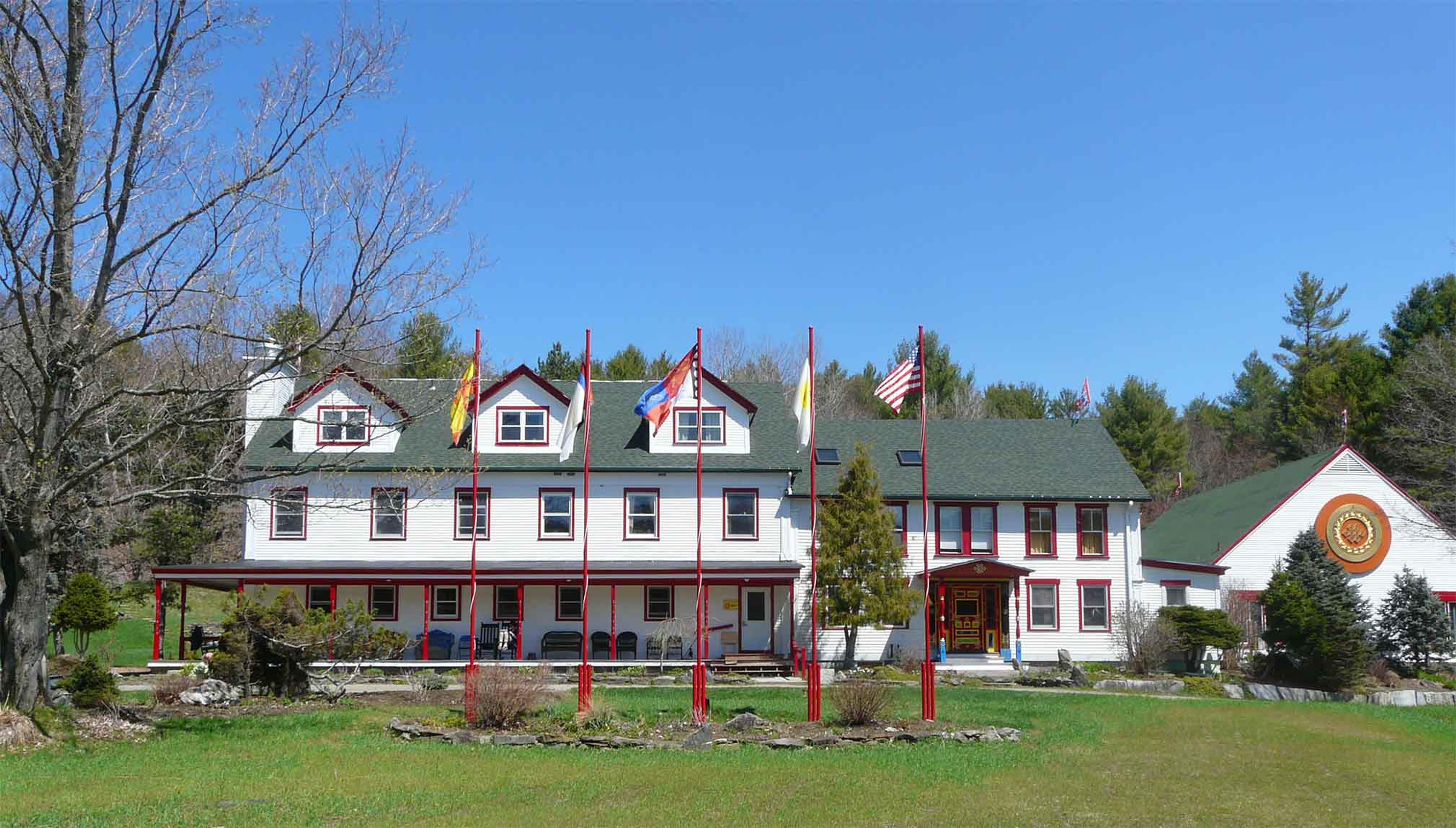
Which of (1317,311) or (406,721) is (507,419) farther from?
(1317,311)

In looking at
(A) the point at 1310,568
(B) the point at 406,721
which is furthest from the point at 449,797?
(A) the point at 1310,568

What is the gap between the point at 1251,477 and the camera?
41375 millimetres

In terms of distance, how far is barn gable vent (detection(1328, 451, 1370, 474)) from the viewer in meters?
36.4

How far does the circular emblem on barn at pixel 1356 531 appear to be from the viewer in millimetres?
35688

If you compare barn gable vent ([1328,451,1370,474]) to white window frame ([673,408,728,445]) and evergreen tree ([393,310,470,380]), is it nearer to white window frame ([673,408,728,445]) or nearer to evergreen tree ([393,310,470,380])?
white window frame ([673,408,728,445])

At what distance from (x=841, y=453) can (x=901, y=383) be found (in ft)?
50.8

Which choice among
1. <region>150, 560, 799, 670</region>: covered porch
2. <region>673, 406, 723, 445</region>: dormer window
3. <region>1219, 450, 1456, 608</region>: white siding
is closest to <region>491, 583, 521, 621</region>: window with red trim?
<region>150, 560, 799, 670</region>: covered porch

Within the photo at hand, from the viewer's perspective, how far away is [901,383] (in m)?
22.1

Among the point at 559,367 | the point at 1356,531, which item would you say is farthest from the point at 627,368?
the point at 1356,531

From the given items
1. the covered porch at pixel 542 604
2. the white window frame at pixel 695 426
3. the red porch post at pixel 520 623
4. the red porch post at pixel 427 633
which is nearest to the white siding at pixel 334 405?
the covered porch at pixel 542 604

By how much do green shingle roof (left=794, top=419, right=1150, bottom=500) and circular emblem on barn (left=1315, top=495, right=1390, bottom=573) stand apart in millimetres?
5571

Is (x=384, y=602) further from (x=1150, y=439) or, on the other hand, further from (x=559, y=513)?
(x=1150, y=439)

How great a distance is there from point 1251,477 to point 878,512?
17090 mm

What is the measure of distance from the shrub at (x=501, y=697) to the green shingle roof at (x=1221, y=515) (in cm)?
2467
